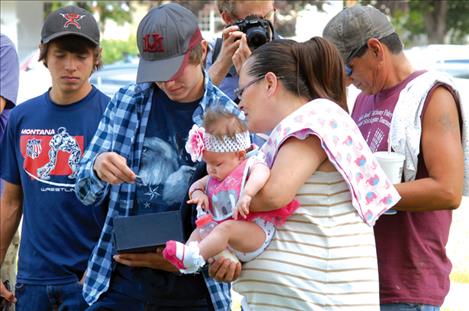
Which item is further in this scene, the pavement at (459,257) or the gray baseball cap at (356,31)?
the pavement at (459,257)

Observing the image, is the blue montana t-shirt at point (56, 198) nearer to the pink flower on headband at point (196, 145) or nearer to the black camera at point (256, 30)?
the black camera at point (256, 30)

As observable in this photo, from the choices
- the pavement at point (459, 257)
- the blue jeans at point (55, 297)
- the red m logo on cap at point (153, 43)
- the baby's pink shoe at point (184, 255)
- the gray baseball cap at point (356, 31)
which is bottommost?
the pavement at point (459, 257)

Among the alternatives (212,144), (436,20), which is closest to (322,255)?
(212,144)

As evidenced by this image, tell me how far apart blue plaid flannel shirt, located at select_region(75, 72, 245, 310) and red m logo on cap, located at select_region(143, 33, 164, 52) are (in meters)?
0.16

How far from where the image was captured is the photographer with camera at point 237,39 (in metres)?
4.11

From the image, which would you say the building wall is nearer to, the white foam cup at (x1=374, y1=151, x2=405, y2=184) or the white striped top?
the white foam cup at (x1=374, y1=151, x2=405, y2=184)

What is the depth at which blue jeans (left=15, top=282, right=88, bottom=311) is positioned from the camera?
3.96 m

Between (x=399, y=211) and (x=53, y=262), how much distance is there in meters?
1.57

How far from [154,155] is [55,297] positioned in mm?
961

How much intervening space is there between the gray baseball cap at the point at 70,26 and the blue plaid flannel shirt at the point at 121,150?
640 mm

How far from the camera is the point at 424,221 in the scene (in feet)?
11.7

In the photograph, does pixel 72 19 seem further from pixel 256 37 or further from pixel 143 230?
pixel 143 230

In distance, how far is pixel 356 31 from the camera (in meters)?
3.59

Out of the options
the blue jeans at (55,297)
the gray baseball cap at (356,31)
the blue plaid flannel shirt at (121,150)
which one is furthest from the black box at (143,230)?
the gray baseball cap at (356,31)
